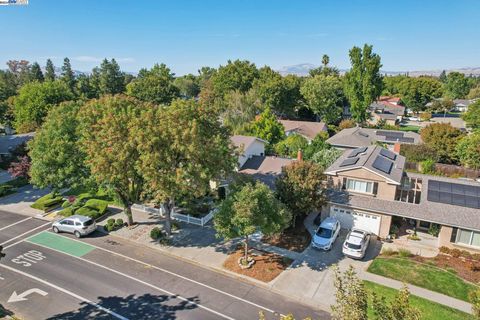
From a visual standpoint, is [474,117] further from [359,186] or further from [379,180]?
[359,186]

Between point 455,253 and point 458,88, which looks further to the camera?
point 458,88

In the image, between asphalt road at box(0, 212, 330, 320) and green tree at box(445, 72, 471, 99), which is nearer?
asphalt road at box(0, 212, 330, 320)

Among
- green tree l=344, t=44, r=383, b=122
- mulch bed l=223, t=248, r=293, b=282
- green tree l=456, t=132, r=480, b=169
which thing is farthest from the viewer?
green tree l=344, t=44, r=383, b=122

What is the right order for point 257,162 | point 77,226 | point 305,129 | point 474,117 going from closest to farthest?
point 77,226 → point 257,162 → point 305,129 → point 474,117

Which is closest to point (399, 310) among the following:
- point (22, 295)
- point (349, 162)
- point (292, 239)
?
point (292, 239)

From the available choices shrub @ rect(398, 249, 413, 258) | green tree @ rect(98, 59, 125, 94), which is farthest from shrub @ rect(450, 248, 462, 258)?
green tree @ rect(98, 59, 125, 94)

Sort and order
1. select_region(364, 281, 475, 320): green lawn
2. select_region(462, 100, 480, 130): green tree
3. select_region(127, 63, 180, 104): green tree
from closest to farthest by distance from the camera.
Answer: select_region(364, 281, 475, 320): green lawn → select_region(462, 100, 480, 130): green tree → select_region(127, 63, 180, 104): green tree

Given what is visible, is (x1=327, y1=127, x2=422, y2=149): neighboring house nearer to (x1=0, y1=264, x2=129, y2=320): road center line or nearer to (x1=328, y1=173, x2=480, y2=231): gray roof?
(x1=328, y1=173, x2=480, y2=231): gray roof

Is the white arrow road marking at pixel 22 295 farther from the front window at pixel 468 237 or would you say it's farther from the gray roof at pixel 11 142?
the gray roof at pixel 11 142
